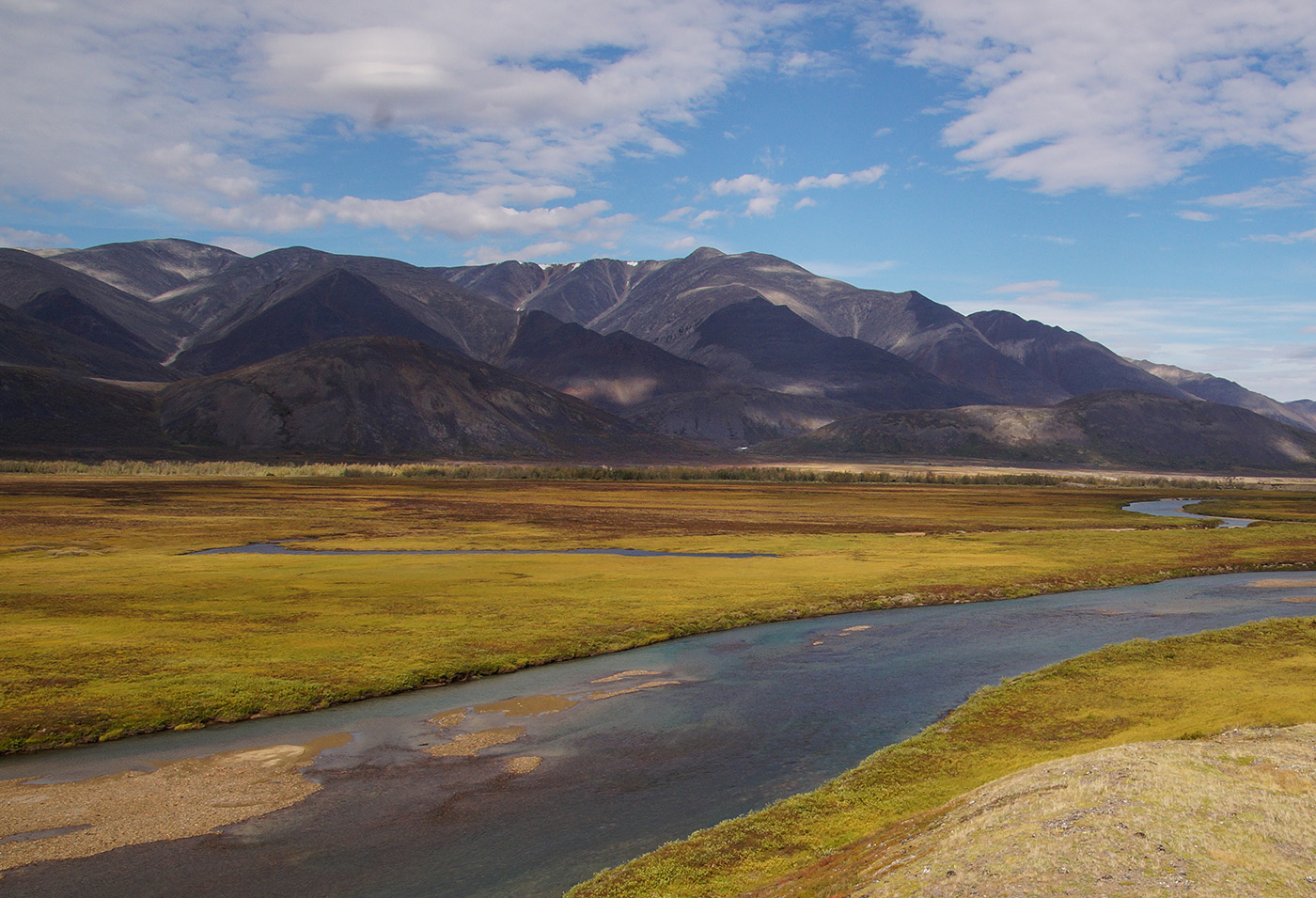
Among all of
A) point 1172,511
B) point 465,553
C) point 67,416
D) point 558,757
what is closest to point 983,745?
point 558,757

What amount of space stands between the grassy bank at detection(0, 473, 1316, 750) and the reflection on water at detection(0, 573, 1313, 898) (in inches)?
75.0

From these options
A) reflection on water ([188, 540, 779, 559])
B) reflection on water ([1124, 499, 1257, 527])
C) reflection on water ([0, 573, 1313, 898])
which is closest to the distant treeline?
reflection on water ([1124, 499, 1257, 527])

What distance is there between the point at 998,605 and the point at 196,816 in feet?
101

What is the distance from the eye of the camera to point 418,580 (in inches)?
1518

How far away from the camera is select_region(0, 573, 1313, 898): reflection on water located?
1319 centimetres

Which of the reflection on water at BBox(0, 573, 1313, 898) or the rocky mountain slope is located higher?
the rocky mountain slope

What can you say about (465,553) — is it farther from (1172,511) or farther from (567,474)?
(567,474)

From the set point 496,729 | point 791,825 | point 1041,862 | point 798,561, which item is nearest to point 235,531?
point 798,561

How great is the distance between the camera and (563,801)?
15734mm

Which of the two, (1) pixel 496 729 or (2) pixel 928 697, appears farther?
(2) pixel 928 697

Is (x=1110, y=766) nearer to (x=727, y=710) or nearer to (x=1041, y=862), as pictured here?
(x=1041, y=862)

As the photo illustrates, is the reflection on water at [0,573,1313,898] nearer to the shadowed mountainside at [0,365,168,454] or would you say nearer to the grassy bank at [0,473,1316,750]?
the grassy bank at [0,473,1316,750]

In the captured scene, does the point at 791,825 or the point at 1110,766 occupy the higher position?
the point at 1110,766

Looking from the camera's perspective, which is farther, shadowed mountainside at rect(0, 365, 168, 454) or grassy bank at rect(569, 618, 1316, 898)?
shadowed mountainside at rect(0, 365, 168, 454)
